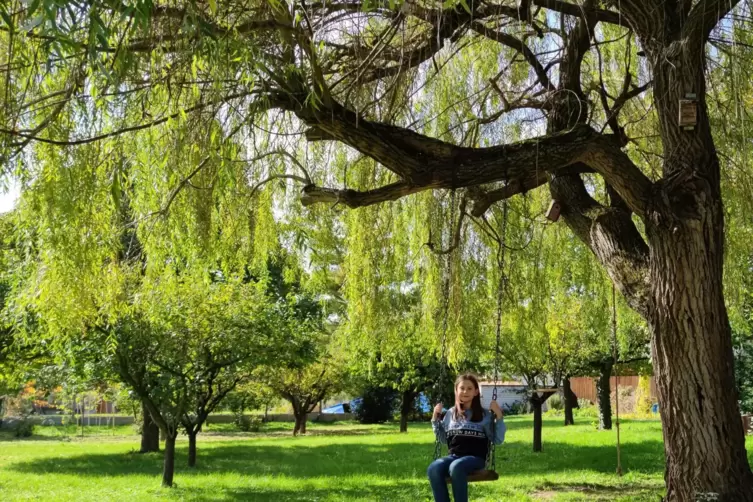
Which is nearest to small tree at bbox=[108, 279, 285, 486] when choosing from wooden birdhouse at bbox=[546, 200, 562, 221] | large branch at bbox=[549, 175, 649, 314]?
wooden birdhouse at bbox=[546, 200, 562, 221]

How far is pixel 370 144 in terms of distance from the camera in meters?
4.94

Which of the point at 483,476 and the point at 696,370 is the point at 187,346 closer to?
the point at 483,476

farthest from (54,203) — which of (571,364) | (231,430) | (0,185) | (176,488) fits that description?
(231,430)

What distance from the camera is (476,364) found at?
2284 centimetres

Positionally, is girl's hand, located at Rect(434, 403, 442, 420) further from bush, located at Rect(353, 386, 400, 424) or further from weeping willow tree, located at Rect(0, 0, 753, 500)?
bush, located at Rect(353, 386, 400, 424)

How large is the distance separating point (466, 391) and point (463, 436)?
34 cm

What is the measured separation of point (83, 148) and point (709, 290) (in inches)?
167

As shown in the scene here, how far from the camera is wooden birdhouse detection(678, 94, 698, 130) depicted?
4656 mm

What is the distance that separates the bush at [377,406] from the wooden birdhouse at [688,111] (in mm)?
26342

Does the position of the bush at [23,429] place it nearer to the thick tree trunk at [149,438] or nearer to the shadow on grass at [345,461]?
the shadow on grass at [345,461]

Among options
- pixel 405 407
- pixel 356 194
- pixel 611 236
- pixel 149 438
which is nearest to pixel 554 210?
pixel 611 236

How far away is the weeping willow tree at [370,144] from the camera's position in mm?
4215

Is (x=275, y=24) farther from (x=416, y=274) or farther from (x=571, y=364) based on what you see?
(x=571, y=364)

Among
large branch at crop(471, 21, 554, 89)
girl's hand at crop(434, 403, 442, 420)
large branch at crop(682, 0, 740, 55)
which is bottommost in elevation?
girl's hand at crop(434, 403, 442, 420)
